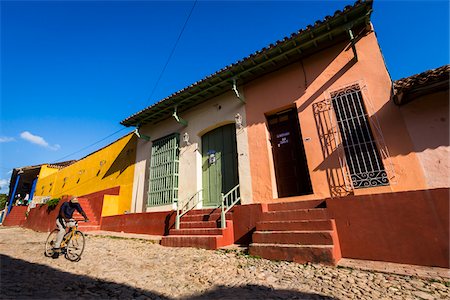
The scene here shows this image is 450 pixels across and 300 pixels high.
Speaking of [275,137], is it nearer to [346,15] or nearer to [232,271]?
[346,15]

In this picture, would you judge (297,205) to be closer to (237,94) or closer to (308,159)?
(308,159)

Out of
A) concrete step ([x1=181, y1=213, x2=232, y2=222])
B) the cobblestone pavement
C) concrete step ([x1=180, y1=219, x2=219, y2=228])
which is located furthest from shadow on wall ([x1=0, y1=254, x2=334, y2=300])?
concrete step ([x1=181, y1=213, x2=232, y2=222])

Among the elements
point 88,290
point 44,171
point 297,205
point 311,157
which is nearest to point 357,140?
point 311,157

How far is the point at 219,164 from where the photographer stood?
278 inches

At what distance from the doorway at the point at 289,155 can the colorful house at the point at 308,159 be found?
3cm

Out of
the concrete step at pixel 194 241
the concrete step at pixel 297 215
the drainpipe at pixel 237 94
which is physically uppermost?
the drainpipe at pixel 237 94

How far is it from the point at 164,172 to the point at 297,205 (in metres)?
4.98

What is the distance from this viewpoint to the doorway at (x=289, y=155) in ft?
18.2

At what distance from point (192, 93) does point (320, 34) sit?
13.6ft

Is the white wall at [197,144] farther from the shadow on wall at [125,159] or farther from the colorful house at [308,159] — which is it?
the shadow on wall at [125,159]

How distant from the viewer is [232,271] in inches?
133

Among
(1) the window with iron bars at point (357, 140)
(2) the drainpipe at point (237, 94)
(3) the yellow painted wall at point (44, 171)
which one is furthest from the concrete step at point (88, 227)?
(3) the yellow painted wall at point (44, 171)

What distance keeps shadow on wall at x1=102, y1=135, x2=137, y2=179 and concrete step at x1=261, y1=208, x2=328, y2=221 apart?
716cm

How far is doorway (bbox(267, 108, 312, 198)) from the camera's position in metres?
5.54
